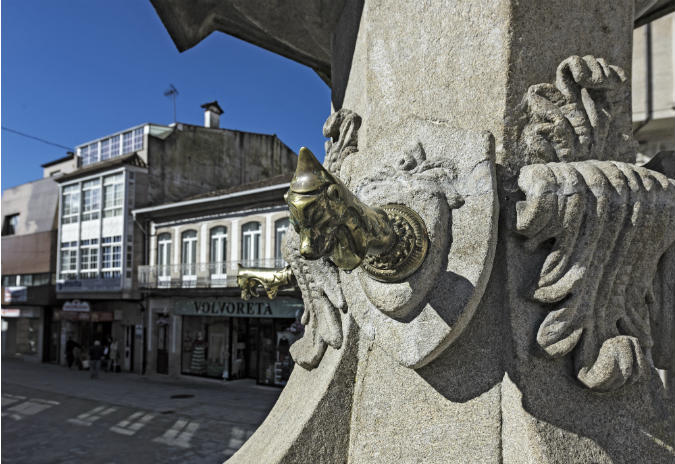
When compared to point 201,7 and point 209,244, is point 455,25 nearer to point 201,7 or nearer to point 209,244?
point 201,7

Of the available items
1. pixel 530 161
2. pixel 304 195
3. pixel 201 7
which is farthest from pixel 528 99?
pixel 201 7

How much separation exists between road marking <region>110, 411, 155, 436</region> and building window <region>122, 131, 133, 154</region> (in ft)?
49.5

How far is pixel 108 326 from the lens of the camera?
2545 cm

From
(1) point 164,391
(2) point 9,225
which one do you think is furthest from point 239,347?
(2) point 9,225

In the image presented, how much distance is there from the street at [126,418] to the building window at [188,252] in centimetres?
428

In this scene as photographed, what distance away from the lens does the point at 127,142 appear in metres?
25.8

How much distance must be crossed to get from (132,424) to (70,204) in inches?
664

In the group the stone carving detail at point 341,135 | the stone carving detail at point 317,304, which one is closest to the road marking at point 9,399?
the stone carving detail at point 317,304

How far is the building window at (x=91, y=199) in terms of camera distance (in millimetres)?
24941

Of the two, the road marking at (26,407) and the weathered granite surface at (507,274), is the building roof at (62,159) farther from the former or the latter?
the weathered granite surface at (507,274)

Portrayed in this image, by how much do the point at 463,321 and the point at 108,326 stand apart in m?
26.3

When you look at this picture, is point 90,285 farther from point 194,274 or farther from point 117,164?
point 194,274

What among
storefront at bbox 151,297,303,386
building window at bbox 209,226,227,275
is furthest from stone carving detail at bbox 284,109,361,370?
building window at bbox 209,226,227,275

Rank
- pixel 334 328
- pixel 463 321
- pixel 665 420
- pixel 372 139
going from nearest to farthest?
pixel 463 321 < pixel 665 420 < pixel 334 328 < pixel 372 139
